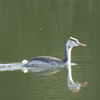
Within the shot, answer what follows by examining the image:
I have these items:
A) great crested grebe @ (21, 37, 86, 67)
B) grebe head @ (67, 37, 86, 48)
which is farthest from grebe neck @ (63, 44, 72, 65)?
grebe head @ (67, 37, 86, 48)

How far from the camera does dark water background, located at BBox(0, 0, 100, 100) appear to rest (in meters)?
12.7

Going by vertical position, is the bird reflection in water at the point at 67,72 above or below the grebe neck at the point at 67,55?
below

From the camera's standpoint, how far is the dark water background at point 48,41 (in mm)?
12734

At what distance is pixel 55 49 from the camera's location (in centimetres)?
1739

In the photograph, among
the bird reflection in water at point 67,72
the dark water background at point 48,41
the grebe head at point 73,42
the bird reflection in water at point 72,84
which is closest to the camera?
the dark water background at point 48,41

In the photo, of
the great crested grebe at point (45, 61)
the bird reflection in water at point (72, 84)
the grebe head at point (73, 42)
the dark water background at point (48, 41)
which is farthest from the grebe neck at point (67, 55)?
the bird reflection in water at point (72, 84)

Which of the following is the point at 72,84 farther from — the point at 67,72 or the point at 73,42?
the point at 73,42

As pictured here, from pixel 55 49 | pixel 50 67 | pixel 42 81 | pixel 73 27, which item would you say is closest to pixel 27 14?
pixel 73 27

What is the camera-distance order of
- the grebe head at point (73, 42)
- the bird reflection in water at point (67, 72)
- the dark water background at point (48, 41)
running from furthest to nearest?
the grebe head at point (73, 42)
the bird reflection in water at point (67, 72)
the dark water background at point (48, 41)

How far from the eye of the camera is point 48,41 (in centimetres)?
1873

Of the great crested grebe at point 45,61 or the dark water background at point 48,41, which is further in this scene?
the great crested grebe at point 45,61

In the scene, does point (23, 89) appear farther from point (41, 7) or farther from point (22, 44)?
point (41, 7)

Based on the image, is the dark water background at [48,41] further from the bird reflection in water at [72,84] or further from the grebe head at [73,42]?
the grebe head at [73,42]

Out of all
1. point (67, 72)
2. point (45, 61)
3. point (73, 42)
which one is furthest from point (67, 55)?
point (67, 72)
